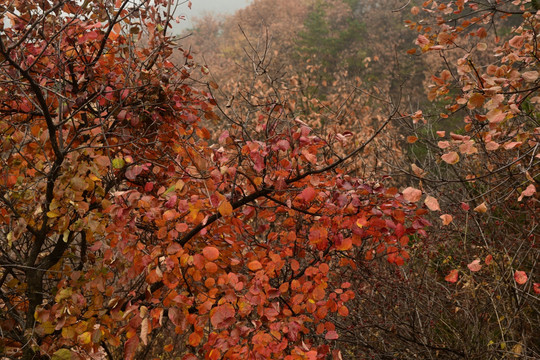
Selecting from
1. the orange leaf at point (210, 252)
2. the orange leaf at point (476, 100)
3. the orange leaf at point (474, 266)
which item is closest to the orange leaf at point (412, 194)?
the orange leaf at point (476, 100)

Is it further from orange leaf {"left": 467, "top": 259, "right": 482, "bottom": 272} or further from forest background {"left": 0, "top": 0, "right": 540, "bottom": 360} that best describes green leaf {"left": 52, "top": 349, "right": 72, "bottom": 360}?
orange leaf {"left": 467, "top": 259, "right": 482, "bottom": 272}

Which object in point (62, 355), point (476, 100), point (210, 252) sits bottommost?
point (62, 355)

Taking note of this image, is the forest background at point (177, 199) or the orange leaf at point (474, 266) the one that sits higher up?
the forest background at point (177, 199)

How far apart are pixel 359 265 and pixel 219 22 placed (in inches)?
1563

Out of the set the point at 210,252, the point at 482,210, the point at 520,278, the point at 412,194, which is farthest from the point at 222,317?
the point at 520,278

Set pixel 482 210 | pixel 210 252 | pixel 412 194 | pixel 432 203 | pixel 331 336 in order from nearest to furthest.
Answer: pixel 432 203 < pixel 412 194 < pixel 482 210 < pixel 210 252 < pixel 331 336

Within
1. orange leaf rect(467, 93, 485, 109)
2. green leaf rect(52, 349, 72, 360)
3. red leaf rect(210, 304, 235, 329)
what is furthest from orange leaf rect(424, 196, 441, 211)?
green leaf rect(52, 349, 72, 360)

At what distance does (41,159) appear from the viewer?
3.75 meters

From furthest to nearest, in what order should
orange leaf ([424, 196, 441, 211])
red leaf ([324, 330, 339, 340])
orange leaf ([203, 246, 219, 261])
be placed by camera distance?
red leaf ([324, 330, 339, 340]), orange leaf ([203, 246, 219, 261]), orange leaf ([424, 196, 441, 211])

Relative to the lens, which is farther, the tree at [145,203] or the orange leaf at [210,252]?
the tree at [145,203]

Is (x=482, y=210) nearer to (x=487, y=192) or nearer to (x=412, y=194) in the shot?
(x=487, y=192)

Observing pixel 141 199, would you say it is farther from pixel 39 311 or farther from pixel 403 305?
pixel 403 305

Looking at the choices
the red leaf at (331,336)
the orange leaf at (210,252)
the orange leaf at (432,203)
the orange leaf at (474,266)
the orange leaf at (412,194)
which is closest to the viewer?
the orange leaf at (432,203)

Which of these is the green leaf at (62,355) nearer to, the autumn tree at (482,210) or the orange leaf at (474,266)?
the autumn tree at (482,210)
